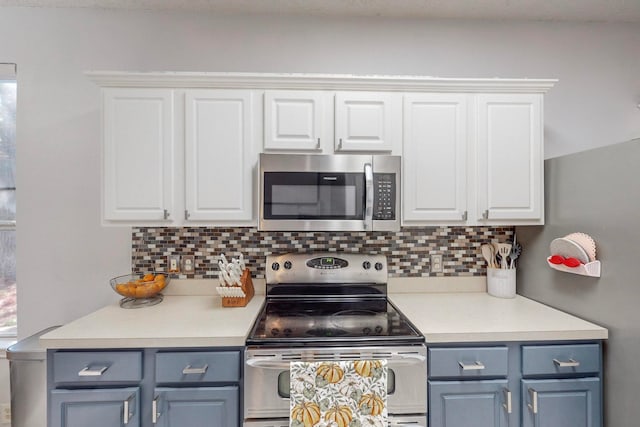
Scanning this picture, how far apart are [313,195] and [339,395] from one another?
910 mm

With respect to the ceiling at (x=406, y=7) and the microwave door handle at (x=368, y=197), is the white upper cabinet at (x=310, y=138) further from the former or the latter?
the ceiling at (x=406, y=7)

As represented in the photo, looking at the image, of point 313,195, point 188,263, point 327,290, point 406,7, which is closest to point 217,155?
point 313,195

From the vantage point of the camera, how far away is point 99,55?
196 centimetres

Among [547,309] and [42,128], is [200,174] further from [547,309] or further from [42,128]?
[547,309]

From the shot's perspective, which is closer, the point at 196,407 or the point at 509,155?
the point at 196,407

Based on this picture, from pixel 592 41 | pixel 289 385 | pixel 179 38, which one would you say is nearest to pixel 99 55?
pixel 179 38

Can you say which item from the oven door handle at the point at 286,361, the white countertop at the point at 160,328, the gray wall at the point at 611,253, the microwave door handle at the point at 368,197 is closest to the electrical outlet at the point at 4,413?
the white countertop at the point at 160,328

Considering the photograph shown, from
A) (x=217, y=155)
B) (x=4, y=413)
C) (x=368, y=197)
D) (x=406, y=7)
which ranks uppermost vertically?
(x=406, y=7)

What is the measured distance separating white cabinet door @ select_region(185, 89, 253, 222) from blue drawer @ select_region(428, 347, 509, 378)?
1150 mm

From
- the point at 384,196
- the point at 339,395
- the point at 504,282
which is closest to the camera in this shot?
the point at 339,395

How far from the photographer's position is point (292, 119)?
66.1 inches

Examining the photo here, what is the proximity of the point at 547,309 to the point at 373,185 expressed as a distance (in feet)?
3.72

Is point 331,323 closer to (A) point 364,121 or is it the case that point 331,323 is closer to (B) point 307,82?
(A) point 364,121

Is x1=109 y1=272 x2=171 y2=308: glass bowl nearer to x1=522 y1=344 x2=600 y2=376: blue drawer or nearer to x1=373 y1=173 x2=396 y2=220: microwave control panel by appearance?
x1=373 y1=173 x2=396 y2=220: microwave control panel
